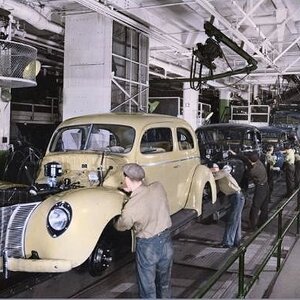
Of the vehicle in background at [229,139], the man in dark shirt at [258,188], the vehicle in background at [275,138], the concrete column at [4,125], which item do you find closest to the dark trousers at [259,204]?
the man in dark shirt at [258,188]

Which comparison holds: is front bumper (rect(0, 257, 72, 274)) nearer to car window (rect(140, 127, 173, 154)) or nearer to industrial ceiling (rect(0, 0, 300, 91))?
car window (rect(140, 127, 173, 154))

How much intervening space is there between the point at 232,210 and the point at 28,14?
5190mm

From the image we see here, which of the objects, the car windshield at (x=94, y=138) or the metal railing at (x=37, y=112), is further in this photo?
the metal railing at (x=37, y=112)

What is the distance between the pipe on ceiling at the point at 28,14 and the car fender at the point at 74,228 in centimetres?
453

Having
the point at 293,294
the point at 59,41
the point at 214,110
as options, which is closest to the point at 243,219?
the point at 293,294

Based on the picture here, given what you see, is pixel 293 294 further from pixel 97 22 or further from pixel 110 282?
pixel 97 22

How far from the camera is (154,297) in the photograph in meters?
3.97

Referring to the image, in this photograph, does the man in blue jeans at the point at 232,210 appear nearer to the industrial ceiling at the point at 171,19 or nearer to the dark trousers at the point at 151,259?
the dark trousers at the point at 151,259

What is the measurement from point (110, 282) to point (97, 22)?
531cm

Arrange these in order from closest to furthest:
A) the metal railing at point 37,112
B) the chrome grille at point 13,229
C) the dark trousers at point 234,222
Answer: the chrome grille at point 13,229, the dark trousers at point 234,222, the metal railing at point 37,112

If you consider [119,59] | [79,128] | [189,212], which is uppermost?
[119,59]

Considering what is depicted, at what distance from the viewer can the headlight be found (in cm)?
375

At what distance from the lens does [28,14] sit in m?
7.82

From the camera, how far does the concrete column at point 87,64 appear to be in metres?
8.41
